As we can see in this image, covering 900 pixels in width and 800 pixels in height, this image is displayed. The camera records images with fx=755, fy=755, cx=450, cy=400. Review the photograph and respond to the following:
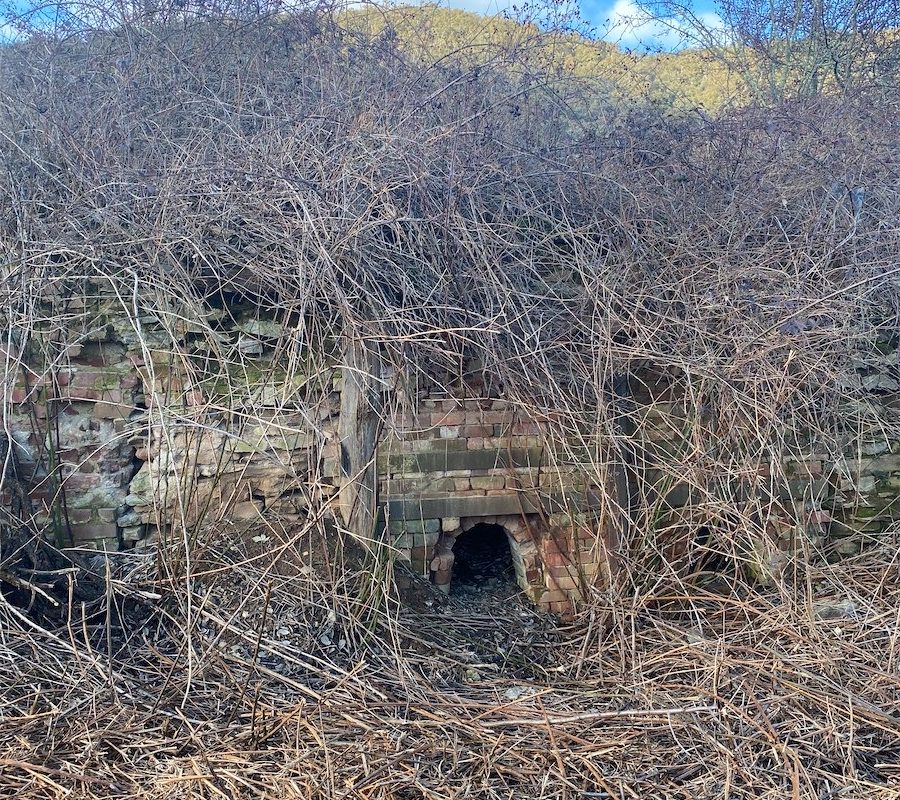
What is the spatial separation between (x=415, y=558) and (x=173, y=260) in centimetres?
205

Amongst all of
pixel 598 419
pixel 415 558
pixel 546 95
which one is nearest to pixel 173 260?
pixel 415 558

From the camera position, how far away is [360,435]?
12.8ft

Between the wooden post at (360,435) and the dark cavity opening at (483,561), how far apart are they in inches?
35.2

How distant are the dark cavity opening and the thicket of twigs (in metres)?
0.28

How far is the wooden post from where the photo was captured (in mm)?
3850

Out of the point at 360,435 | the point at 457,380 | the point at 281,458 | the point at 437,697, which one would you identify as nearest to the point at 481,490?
the point at 457,380

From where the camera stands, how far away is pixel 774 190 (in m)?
5.04

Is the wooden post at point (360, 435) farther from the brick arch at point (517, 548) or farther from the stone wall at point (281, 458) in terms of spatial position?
the brick arch at point (517, 548)

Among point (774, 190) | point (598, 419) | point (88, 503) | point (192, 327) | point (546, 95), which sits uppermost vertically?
point (546, 95)

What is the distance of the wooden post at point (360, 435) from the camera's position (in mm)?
3850

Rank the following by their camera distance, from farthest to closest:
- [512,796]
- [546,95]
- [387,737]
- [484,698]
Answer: [546,95] → [484,698] → [387,737] → [512,796]

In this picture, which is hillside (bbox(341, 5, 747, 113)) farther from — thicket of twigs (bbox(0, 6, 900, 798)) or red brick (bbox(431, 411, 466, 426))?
red brick (bbox(431, 411, 466, 426))

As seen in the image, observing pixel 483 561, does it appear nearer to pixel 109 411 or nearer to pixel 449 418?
pixel 449 418

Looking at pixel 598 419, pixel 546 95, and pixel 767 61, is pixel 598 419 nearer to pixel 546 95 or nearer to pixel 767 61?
pixel 546 95
